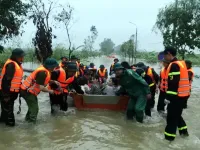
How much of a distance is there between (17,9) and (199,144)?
13.1 metres

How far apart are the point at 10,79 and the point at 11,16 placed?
11090 mm

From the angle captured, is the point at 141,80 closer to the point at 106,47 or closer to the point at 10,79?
the point at 10,79

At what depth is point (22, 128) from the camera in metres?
6.02

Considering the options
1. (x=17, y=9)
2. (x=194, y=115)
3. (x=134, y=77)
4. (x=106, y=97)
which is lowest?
(x=194, y=115)

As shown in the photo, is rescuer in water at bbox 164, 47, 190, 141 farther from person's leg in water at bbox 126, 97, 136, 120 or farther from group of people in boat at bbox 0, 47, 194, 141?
person's leg in water at bbox 126, 97, 136, 120

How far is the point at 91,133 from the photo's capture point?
6.04 metres

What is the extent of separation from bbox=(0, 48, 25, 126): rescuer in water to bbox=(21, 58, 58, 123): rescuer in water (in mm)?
172

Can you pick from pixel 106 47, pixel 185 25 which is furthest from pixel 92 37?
pixel 106 47

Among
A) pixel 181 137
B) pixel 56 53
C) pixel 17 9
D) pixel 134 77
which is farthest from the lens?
pixel 56 53

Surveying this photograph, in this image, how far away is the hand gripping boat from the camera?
7.48 metres

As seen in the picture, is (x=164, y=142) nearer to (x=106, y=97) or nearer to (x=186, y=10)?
(x=106, y=97)

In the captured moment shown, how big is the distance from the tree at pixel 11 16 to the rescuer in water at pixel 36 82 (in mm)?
10269

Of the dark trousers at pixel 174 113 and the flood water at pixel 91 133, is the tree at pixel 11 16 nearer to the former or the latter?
the flood water at pixel 91 133

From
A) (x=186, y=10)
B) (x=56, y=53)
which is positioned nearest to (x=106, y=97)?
(x=186, y=10)
